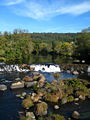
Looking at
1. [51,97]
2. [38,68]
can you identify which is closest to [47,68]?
[38,68]

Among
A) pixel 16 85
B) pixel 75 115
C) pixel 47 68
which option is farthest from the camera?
pixel 47 68

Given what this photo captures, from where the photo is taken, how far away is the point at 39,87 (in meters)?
23.8

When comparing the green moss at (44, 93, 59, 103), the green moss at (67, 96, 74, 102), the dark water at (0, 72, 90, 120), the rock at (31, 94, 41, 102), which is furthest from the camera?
the green moss at (67, 96, 74, 102)

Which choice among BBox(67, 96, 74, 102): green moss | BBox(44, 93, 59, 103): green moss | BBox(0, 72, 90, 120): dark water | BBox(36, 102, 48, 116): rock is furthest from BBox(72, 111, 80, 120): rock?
BBox(44, 93, 59, 103): green moss

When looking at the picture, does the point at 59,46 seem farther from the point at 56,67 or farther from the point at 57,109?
the point at 57,109

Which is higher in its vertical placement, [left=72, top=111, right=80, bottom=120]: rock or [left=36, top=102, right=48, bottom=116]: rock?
[left=36, top=102, right=48, bottom=116]: rock

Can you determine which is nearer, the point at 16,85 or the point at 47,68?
the point at 16,85

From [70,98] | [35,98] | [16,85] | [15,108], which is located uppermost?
[16,85]

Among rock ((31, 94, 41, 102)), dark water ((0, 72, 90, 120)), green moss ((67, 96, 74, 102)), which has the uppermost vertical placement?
rock ((31, 94, 41, 102))

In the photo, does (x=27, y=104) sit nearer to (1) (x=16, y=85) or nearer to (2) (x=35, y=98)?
(2) (x=35, y=98)

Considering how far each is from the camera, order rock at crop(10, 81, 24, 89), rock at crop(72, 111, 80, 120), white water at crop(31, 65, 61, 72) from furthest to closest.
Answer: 1. white water at crop(31, 65, 61, 72)
2. rock at crop(10, 81, 24, 89)
3. rock at crop(72, 111, 80, 120)

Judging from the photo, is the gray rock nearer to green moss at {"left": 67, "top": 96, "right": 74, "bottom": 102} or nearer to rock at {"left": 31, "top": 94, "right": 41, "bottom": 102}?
rock at {"left": 31, "top": 94, "right": 41, "bottom": 102}

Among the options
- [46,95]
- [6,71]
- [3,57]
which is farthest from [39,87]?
[3,57]

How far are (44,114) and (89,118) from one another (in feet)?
12.3
